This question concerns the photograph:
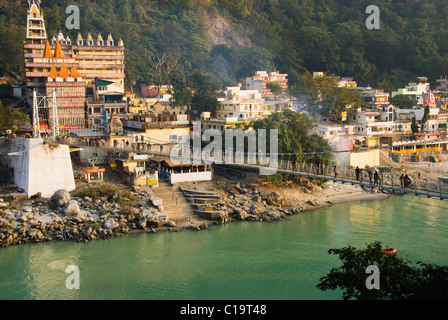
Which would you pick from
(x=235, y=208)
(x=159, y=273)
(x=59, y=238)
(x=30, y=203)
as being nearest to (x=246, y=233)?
(x=235, y=208)

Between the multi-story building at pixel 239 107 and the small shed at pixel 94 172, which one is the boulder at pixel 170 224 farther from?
the multi-story building at pixel 239 107

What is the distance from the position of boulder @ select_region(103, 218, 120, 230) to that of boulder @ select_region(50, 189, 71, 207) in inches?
39.2

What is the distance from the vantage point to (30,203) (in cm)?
1072

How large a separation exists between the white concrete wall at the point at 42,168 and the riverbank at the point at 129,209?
0.96 ft

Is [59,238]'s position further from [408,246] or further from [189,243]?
[408,246]

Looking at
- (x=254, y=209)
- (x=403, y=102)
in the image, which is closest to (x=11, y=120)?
(x=254, y=209)

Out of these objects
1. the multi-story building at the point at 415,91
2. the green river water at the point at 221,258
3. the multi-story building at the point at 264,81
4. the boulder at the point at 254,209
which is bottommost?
the green river water at the point at 221,258

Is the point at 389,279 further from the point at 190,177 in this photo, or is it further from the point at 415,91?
the point at 415,91

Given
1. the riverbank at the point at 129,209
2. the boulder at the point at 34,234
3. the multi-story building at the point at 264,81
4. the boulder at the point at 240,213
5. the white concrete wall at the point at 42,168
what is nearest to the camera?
the boulder at the point at 34,234

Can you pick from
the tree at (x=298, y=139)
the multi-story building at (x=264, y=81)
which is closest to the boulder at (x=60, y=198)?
the tree at (x=298, y=139)

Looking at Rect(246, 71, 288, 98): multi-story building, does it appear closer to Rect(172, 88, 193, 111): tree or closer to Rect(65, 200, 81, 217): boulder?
Rect(172, 88, 193, 111): tree

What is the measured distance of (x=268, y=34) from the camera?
2717 cm

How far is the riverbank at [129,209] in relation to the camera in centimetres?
979

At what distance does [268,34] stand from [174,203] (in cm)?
1737
